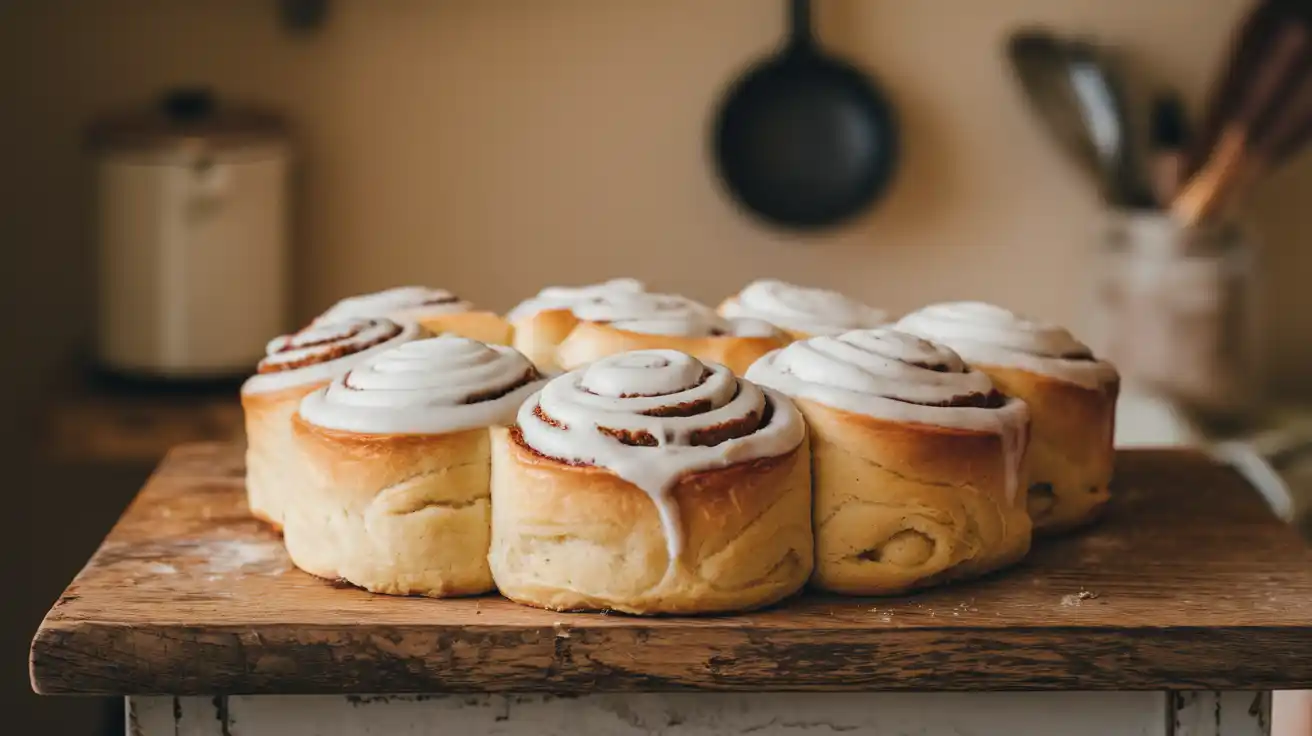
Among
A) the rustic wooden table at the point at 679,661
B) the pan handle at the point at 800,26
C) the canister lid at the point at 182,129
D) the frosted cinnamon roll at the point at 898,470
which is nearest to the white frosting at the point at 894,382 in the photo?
the frosted cinnamon roll at the point at 898,470

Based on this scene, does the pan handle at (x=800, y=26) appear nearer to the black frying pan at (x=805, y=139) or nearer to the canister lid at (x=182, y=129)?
the black frying pan at (x=805, y=139)

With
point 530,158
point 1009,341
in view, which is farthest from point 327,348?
point 530,158

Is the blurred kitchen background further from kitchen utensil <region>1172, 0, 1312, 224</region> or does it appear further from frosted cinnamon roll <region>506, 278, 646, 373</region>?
frosted cinnamon roll <region>506, 278, 646, 373</region>

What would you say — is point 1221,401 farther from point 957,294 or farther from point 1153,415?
point 957,294

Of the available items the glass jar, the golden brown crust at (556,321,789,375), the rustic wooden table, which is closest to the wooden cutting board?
the rustic wooden table

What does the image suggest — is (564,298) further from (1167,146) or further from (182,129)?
(1167,146)
